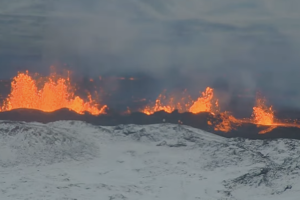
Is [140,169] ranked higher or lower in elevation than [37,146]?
lower

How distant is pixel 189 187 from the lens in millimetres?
158000

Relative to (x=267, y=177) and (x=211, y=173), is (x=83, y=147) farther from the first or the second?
(x=267, y=177)

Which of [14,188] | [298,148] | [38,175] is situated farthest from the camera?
[298,148]

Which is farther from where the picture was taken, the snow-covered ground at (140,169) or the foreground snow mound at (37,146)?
the foreground snow mound at (37,146)

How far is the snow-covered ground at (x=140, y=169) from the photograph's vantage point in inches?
5955

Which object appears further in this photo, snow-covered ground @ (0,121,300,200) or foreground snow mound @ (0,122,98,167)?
foreground snow mound @ (0,122,98,167)

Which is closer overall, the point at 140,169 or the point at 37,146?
the point at 140,169

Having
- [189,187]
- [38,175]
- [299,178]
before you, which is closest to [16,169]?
[38,175]

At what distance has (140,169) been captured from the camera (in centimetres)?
17538

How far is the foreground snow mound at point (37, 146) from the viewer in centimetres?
17962

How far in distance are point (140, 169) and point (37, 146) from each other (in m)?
32.0

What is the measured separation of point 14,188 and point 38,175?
15.1 metres

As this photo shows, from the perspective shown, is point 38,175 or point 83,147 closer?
point 38,175

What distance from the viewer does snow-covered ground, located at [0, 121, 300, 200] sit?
151250 millimetres
